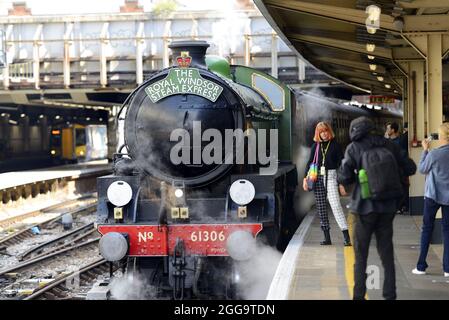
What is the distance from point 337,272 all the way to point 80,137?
116ft

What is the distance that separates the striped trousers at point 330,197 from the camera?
9.26 m

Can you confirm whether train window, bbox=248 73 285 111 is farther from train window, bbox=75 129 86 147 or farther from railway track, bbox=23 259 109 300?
train window, bbox=75 129 86 147

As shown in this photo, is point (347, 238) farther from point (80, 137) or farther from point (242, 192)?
point (80, 137)

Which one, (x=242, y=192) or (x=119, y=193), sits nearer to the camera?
(x=242, y=192)

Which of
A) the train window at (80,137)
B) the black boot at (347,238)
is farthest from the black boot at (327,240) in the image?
the train window at (80,137)

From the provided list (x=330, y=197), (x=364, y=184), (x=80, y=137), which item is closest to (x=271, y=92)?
(x=330, y=197)

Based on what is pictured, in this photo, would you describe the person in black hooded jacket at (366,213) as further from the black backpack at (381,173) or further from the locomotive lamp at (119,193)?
the locomotive lamp at (119,193)

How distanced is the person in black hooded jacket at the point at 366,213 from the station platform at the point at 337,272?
16 centimetres

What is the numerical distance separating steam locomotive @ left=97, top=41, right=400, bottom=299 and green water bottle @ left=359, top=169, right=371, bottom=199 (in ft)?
8.12

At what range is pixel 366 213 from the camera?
612 cm

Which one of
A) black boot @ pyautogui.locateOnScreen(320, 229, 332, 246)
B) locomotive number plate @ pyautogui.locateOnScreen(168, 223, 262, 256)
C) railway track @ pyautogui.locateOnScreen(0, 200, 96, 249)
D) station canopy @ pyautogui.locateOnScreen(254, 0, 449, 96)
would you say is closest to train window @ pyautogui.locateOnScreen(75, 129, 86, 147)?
railway track @ pyautogui.locateOnScreen(0, 200, 96, 249)

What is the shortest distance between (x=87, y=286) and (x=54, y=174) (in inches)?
588

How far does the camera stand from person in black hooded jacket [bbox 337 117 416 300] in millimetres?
6152
